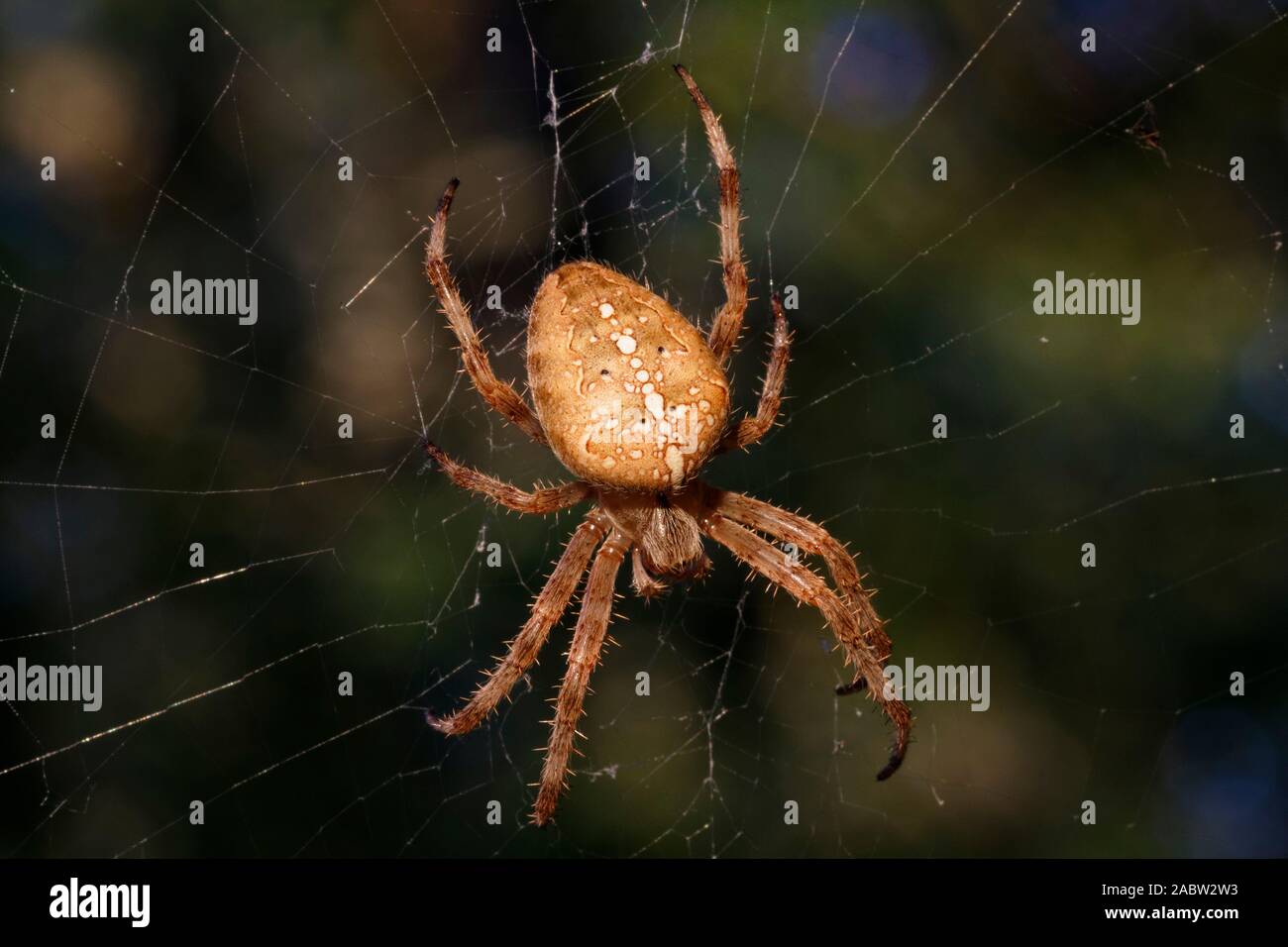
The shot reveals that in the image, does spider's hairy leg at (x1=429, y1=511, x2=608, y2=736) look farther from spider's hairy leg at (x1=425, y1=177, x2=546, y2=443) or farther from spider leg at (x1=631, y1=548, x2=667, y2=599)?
spider's hairy leg at (x1=425, y1=177, x2=546, y2=443)

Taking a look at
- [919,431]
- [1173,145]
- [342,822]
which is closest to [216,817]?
[342,822]

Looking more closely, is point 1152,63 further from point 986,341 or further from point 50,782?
point 50,782

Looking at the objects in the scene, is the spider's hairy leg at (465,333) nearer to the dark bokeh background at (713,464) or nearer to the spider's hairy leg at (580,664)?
the spider's hairy leg at (580,664)

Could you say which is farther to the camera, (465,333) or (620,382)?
(465,333)

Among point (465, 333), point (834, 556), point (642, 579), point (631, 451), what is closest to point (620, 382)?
point (631, 451)

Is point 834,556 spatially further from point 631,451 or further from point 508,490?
point 508,490

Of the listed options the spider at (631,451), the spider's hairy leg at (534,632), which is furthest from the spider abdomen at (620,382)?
the spider's hairy leg at (534,632)

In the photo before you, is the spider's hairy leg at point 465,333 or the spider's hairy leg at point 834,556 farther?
the spider's hairy leg at point 834,556
